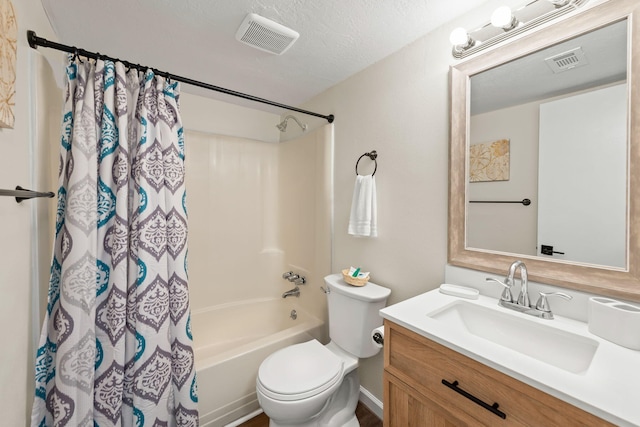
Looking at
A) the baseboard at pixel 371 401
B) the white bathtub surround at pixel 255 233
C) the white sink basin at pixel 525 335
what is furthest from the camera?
the white bathtub surround at pixel 255 233

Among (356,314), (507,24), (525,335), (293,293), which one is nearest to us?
(525,335)

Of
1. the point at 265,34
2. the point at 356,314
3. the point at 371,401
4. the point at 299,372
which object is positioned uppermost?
the point at 265,34

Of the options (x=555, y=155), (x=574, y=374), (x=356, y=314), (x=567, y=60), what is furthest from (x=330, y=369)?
(x=567, y=60)

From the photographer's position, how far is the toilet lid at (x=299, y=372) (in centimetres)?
120

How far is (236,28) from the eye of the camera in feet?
4.36

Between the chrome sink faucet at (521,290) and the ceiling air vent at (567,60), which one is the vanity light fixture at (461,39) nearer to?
the ceiling air vent at (567,60)

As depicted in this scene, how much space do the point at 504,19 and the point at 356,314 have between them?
1585 millimetres

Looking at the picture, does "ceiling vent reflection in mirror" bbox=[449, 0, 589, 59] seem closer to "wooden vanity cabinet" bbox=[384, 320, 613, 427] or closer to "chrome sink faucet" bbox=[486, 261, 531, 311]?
"chrome sink faucet" bbox=[486, 261, 531, 311]

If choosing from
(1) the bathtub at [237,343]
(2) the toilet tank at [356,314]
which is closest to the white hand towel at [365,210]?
(2) the toilet tank at [356,314]

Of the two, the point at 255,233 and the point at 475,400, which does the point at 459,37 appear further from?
the point at 255,233

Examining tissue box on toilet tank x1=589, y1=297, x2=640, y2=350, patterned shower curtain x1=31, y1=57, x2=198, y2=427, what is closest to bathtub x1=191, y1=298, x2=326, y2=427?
patterned shower curtain x1=31, y1=57, x2=198, y2=427

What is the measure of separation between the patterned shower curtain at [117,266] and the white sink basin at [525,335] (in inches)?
48.8

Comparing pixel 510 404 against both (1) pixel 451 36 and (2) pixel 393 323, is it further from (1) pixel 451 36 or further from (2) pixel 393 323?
(1) pixel 451 36

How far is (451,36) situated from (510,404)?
147 centimetres
